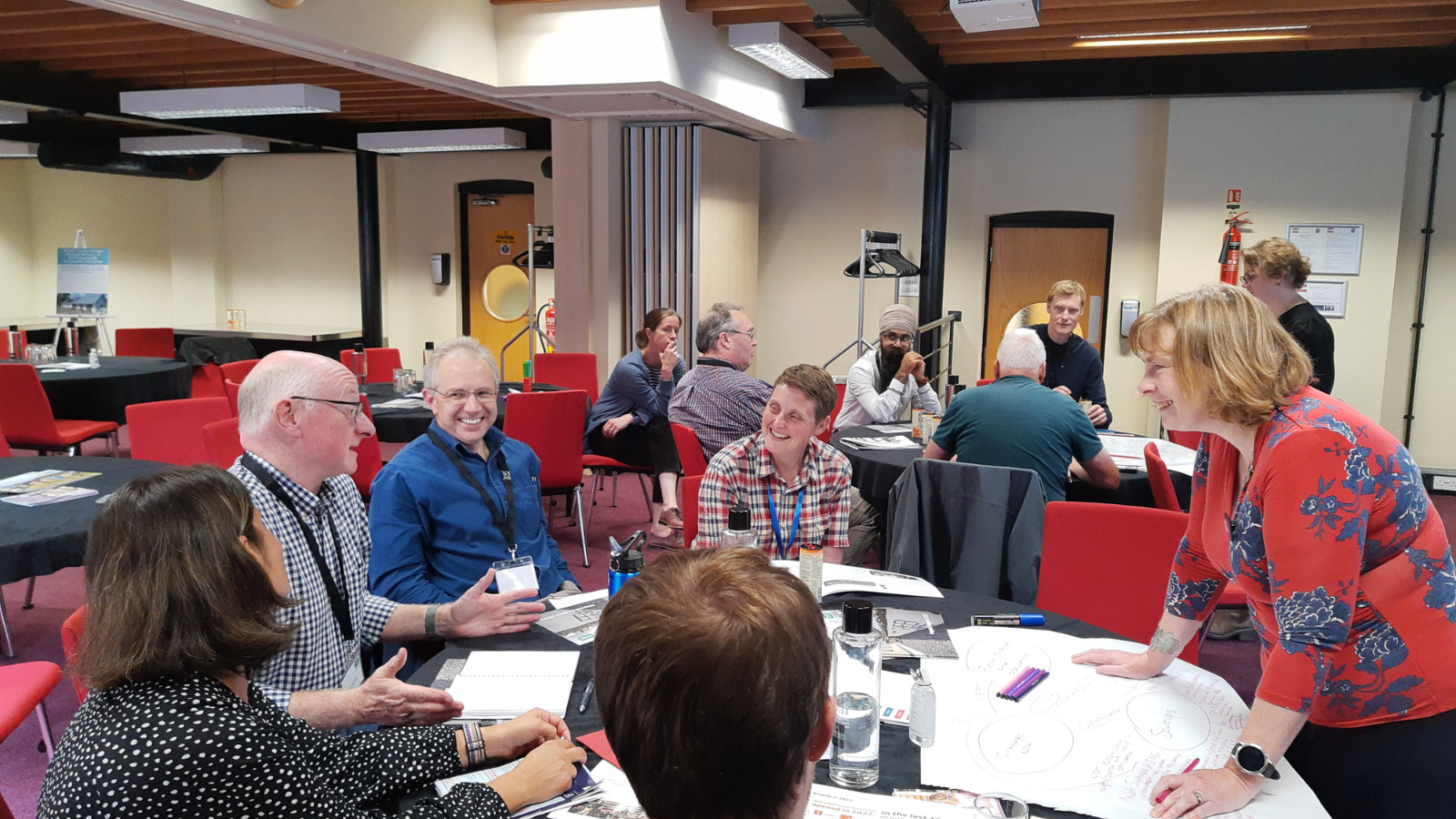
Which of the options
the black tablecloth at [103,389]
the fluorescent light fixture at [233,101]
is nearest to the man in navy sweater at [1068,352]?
the fluorescent light fixture at [233,101]

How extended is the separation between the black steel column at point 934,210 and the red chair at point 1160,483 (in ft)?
14.8

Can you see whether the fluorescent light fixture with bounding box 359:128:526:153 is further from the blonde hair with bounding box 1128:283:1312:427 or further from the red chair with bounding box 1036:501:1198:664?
the blonde hair with bounding box 1128:283:1312:427

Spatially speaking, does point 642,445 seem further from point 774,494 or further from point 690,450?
point 774,494

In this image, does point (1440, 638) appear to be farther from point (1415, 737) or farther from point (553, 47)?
point (553, 47)

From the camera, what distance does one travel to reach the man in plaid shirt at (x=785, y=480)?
2.81 meters

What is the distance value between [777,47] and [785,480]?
171 inches

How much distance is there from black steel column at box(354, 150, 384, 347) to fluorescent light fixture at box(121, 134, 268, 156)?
3.42 feet

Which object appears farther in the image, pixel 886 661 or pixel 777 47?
pixel 777 47

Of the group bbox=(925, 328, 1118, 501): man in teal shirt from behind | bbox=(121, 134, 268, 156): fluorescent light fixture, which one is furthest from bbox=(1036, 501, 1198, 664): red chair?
bbox=(121, 134, 268, 156): fluorescent light fixture

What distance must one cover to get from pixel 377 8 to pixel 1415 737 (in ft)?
17.8

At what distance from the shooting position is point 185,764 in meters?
1.21

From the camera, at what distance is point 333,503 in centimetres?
224

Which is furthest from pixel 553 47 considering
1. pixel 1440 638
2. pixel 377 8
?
pixel 1440 638

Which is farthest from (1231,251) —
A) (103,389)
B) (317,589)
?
(103,389)
